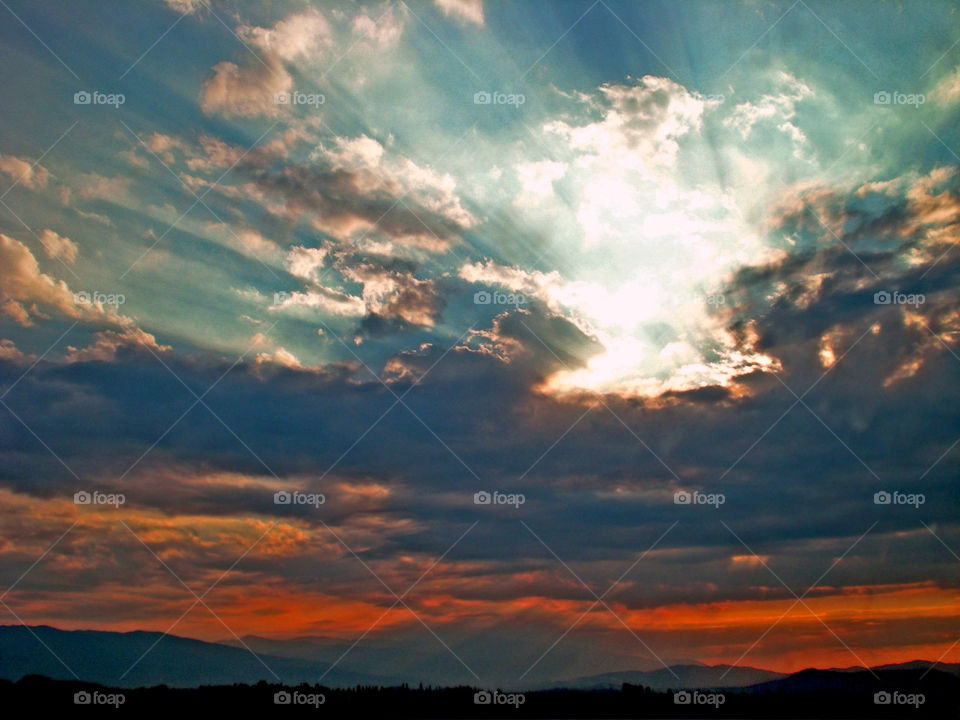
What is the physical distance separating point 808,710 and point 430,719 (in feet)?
286

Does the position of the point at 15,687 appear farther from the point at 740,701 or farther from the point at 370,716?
the point at 740,701

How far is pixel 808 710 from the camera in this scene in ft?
453

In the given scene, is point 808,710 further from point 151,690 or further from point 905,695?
point 151,690

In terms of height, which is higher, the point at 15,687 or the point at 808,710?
the point at 15,687

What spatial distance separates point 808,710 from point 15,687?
450 ft

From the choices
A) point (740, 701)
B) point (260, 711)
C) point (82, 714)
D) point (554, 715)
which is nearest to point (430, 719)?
point (554, 715)

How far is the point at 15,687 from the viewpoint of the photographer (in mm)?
95000

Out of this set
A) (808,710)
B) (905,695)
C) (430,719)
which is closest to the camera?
(905,695)

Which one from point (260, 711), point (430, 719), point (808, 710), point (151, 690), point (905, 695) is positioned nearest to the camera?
point (905, 695)

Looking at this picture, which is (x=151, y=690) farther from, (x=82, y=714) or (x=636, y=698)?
(x=636, y=698)

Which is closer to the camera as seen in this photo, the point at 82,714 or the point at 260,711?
the point at 82,714

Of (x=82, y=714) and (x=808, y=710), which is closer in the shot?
(x=82, y=714)

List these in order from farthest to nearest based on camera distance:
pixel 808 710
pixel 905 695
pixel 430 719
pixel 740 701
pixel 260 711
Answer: pixel 808 710, pixel 740 701, pixel 260 711, pixel 430 719, pixel 905 695

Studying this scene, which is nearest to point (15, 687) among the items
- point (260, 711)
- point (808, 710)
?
point (260, 711)
